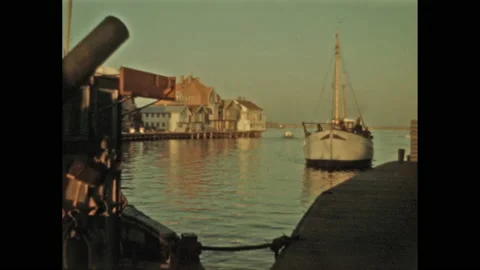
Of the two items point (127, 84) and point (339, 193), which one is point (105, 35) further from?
point (339, 193)

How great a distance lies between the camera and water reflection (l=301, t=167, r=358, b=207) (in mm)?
27278

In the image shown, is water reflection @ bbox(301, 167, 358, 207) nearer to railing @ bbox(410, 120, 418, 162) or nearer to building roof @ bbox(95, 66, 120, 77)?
railing @ bbox(410, 120, 418, 162)

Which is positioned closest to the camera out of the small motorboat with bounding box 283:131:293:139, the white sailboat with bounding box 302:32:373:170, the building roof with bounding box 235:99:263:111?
the white sailboat with bounding box 302:32:373:170

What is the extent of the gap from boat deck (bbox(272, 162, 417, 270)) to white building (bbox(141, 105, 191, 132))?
185 ft

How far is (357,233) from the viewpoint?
10.6 meters

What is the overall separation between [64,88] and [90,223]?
185 cm

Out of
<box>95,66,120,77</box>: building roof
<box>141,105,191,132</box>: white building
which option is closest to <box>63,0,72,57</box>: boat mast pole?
<box>95,66,120,77</box>: building roof

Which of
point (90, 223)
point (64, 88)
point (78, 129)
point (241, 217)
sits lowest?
point (241, 217)

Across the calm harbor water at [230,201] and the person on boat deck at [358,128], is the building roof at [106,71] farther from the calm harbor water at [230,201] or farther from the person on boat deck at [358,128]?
the person on boat deck at [358,128]

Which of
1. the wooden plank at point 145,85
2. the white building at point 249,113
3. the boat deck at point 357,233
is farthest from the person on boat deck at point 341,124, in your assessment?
the wooden plank at point 145,85

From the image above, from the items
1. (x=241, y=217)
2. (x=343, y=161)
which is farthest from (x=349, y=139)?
(x=241, y=217)

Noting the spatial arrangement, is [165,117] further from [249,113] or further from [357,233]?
[357,233]

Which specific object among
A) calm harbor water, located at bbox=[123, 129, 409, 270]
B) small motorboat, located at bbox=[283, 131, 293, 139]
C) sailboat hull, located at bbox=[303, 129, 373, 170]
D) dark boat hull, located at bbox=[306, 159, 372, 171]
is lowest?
calm harbor water, located at bbox=[123, 129, 409, 270]
